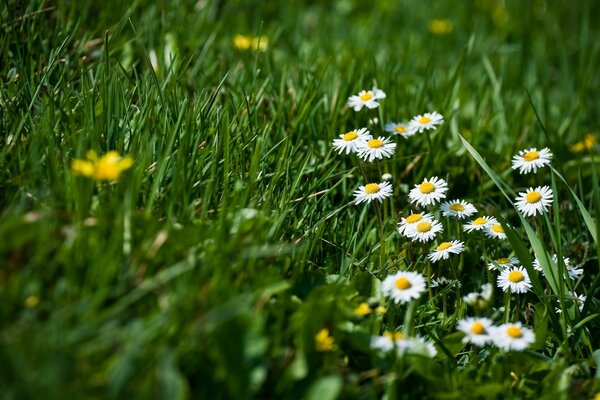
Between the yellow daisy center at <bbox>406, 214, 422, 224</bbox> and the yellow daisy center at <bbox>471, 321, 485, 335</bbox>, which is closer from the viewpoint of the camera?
the yellow daisy center at <bbox>471, 321, 485, 335</bbox>

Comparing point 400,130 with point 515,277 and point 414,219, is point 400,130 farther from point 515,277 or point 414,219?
point 515,277

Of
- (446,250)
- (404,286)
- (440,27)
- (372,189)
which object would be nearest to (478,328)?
(404,286)

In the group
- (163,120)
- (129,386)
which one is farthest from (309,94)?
(129,386)

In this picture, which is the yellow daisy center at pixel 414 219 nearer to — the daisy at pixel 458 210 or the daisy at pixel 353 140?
the daisy at pixel 458 210

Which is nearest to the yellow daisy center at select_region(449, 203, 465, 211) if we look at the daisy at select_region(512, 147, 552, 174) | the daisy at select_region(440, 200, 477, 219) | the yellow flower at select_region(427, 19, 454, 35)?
the daisy at select_region(440, 200, 477, 219)

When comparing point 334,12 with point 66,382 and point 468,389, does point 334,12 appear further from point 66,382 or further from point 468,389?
point 66,382

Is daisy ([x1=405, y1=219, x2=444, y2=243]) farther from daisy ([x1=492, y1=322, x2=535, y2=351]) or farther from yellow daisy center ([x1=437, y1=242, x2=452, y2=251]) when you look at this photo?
daisy ([x1=492, y1=322, x2=535, y2=351])
